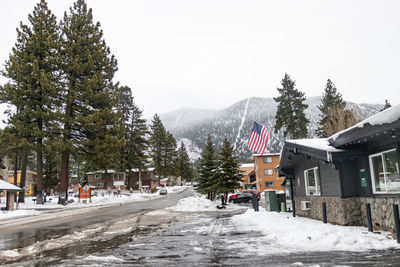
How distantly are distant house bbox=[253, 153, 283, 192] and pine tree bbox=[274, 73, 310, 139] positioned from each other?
1218 centimetres

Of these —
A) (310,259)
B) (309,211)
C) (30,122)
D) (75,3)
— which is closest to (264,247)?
(310,259)

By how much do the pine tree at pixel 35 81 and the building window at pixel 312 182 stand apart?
85.2 ft

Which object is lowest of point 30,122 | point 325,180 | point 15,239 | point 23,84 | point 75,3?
point 15,239

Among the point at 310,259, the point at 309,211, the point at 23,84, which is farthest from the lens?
the point at 23,84

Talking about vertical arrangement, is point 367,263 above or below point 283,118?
below

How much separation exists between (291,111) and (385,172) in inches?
1553

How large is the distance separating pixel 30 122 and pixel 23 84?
406 centimetres

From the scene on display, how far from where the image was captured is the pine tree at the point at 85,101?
33.6 m

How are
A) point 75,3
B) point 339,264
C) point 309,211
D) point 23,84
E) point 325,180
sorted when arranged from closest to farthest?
point 339,264
point 325,180
point 309,211
point 23,84
point 75,3

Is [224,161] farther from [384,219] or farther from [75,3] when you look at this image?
[75,3]

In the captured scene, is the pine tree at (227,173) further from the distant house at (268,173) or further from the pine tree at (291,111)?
the distant house at (268,173)

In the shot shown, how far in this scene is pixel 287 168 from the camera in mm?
18922

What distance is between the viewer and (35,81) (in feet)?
112

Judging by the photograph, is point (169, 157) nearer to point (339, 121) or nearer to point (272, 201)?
point (339, 121)
